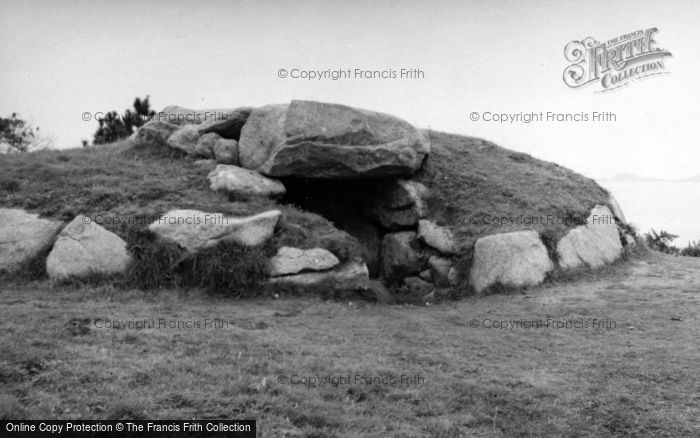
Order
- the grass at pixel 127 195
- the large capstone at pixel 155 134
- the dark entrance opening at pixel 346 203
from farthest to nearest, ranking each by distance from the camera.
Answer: the large capstone at pixel 155 134, the dark entrance opening at pixel 346 203, the grass at pixel 127 195

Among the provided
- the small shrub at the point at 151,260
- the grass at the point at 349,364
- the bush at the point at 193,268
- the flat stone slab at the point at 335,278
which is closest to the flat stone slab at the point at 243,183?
the bush at the point at 193,268

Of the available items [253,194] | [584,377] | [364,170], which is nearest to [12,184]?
[253,194]

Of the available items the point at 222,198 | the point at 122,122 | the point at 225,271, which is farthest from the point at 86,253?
the point at 122,122

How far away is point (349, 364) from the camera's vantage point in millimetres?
7980

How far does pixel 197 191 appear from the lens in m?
14.8

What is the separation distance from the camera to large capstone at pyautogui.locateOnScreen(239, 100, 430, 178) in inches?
599

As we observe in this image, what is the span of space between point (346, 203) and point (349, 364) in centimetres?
1042

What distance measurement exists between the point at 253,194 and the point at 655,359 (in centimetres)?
993

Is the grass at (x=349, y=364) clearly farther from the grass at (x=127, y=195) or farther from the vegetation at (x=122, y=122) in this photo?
the vegetation at (x=122, y=122)

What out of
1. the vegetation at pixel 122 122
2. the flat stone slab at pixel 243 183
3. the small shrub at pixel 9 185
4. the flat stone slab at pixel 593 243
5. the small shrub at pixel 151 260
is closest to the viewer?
the small shrub at pixel 151 260

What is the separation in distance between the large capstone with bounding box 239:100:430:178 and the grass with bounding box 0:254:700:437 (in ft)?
14.9

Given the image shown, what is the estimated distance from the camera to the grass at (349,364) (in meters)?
6.25

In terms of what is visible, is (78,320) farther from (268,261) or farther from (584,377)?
(584,377)

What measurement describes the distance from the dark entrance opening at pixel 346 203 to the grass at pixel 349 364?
517 cm
